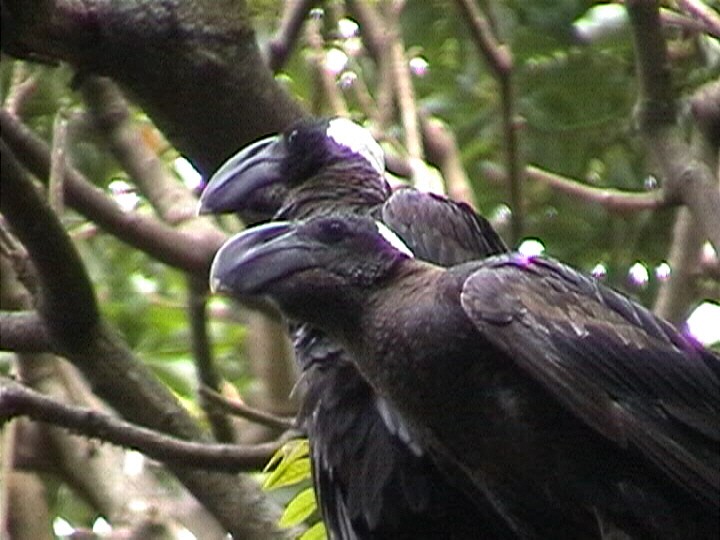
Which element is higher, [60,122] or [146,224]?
[60,122]

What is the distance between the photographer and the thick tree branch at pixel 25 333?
2434mm

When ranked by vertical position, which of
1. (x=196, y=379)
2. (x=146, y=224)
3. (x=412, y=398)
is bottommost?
(x=196, y=379)

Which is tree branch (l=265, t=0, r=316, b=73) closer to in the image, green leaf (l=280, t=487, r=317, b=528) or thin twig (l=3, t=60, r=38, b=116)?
thin twig (l=3, t=60, r=38, b=116)

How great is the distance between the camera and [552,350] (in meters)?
2.17

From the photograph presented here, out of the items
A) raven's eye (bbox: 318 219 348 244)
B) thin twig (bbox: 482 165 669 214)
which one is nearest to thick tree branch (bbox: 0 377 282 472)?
raven's eye (bbox: 318 219 348 244)

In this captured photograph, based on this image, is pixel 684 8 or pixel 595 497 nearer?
pixel 595 497

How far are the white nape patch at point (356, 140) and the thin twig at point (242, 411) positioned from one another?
388 mm

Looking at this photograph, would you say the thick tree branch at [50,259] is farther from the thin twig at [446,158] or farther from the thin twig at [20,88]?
the thin twig at [446,158]

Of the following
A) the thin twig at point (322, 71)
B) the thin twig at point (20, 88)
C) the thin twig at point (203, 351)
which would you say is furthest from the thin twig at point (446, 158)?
the thin twig at point (20, 88)

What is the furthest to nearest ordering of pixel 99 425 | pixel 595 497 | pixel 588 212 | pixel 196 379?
pixel 588 212, pixel 196 379, pixel 99 425, pixel 595 497

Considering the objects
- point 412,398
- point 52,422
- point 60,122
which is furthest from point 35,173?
point 412,398

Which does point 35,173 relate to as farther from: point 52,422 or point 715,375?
point 715,375

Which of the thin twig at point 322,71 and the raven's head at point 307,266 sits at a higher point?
the raven's head at point 307,266

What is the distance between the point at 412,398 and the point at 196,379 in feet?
3.25
